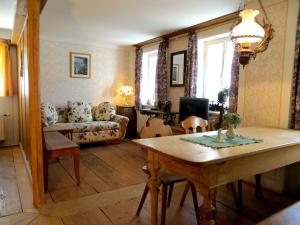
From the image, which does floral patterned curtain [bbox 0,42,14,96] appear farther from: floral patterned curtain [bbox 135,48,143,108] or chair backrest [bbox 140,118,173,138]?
chair backrest [bbox 140,118,173,138]

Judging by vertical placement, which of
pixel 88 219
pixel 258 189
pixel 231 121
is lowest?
pixel 88 219

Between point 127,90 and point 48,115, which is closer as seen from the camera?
point 48,115

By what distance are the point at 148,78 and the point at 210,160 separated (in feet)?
15.9

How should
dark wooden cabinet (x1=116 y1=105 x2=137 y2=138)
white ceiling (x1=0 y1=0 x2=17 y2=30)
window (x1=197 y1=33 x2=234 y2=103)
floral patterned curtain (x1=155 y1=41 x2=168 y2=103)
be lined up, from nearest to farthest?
white ceiling (x1=0 y1=0 x2=17 y2=30) → window (x1=197 y1=33 x2=234 y2=103) → floral patterned curtain (x1=155 y1=41 x2=168 y2=103) → dark wooden cabinet (x1=116 y1=105 x2=137 y2=138)

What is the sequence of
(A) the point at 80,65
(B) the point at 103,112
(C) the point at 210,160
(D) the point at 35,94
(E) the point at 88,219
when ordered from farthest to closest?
(A) the point at 80,65
(B) the point at 103,112
(D) the point at 35,94
(E) the point at 88,219
(C) the point at 210,160

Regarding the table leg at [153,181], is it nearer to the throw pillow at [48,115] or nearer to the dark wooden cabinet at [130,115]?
the throw pillow at [48,115]

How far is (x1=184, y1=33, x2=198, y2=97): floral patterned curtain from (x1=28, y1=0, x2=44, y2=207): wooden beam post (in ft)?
8.75

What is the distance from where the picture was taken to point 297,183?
2.75 metres

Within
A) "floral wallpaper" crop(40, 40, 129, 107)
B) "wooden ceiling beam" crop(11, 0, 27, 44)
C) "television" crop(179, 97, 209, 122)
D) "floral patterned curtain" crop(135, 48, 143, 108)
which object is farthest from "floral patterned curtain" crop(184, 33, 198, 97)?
"wooden ceiling beam" crop(11, 0, 27, 44)

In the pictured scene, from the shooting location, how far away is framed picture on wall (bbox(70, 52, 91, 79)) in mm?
5590

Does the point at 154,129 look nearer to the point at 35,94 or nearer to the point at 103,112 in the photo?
the point at 35,94

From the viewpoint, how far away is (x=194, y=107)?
394 cm

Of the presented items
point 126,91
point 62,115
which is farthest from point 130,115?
point 62,115

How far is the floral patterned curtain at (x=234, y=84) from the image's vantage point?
347cm
